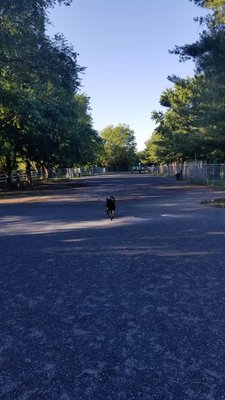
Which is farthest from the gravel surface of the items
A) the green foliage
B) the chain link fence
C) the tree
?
the tree

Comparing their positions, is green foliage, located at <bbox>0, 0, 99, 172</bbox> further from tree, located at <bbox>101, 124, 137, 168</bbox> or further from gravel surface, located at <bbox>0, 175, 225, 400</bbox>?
tree, located at <bbox>101, 124, 137, 168</bbox>

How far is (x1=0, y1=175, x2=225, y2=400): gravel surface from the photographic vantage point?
2797mm

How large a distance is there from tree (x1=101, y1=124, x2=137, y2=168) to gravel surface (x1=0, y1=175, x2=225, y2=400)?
419ft

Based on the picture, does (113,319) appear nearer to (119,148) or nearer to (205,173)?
(205,173)

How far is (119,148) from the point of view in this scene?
135 meters

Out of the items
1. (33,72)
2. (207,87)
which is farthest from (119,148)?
(33,72)

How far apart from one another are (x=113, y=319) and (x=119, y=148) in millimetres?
132594

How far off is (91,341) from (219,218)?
350 inches

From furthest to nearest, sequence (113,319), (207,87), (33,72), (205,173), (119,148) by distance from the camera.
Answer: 1. (119,148)
2. (205,173)
3. (207,87)
4. (33,72)
5. (113,319)

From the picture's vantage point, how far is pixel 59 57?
20.0m

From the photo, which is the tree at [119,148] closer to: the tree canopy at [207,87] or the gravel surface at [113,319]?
the tree canopy at [207,87]

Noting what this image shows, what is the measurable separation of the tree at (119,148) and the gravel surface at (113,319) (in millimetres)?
127632

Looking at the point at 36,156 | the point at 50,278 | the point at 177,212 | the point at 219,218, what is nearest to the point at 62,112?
the point at 36,156

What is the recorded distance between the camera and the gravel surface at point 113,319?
2.80 metres
